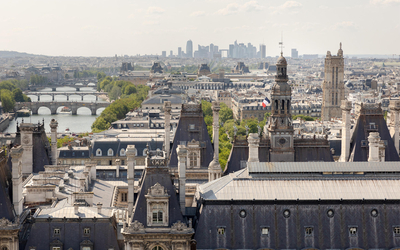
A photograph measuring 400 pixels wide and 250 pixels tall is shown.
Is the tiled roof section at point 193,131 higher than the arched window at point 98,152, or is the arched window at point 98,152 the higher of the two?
the tiled roof section at point 193,131

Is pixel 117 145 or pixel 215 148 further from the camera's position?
pixel 117 145

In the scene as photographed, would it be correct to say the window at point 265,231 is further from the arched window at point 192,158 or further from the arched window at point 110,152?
the arched window at point 110,152

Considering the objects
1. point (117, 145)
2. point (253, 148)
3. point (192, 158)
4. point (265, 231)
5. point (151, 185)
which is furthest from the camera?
point (117, 145)

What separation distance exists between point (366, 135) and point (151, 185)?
2394 cm

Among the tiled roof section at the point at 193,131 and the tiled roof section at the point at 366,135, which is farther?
the tiled roof section at the point at 193,131

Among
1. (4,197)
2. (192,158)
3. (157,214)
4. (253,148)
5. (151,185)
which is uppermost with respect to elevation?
(253,148)

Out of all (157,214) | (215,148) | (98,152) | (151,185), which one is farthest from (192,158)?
(98,152)

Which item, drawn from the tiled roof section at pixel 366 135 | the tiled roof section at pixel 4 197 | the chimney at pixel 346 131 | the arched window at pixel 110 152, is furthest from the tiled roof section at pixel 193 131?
the arched window at pixel 110 152

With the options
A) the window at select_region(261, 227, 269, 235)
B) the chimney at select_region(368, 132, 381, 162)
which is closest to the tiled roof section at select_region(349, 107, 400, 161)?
the chimney at select_region(368, 132, 381, 162)

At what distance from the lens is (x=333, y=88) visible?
159 metres

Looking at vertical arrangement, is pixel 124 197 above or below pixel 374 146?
below

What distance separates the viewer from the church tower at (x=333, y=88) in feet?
519

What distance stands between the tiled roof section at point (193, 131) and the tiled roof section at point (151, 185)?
60.0 feet

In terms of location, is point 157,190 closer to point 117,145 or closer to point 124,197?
point 124,197
